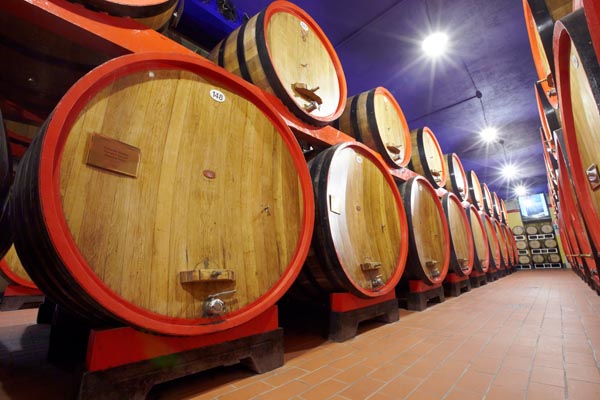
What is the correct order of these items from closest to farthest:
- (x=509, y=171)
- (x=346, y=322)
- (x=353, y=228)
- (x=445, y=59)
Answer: (x=346, y=322), (x=353, y=228), (x=445, y=59), (x=509, y=171)

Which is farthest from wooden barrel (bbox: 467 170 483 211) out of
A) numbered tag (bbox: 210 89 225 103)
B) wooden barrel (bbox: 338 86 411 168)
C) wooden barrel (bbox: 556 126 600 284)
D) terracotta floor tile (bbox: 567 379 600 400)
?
numbered tag (bbox: 210 89 225 103)

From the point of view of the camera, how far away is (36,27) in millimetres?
1155

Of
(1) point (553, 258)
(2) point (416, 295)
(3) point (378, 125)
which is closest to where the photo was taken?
(2) point (416, 295)

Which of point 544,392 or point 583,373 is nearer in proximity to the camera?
point 544,392

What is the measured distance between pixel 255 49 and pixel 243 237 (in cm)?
130

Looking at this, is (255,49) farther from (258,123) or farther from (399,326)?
(399,326)

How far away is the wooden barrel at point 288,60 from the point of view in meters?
1.76

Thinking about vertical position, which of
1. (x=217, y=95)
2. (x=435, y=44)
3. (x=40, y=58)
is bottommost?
(x=217, y=95)

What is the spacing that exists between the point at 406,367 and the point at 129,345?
1.22m

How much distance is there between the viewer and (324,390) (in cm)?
106

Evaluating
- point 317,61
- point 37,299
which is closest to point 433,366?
point 317,61

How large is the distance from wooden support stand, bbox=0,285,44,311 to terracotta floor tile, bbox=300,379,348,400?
3.78m

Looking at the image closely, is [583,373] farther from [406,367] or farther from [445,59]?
[445,59]

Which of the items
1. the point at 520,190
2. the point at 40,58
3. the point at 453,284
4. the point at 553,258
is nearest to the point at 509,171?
the point at 520,190
